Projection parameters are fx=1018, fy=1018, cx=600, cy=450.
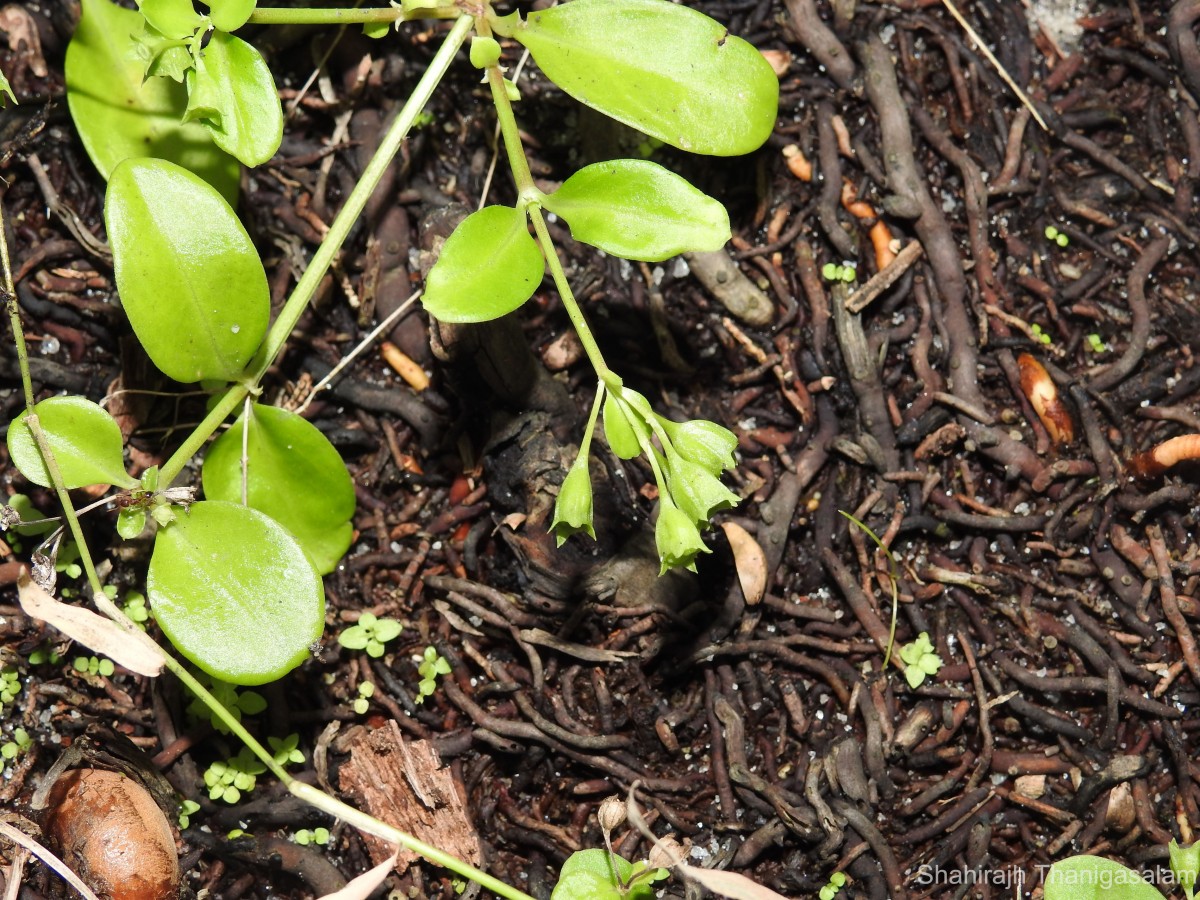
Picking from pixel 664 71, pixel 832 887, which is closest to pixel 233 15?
pixel 664 71

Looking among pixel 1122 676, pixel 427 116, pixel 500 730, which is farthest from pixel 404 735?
pixel 1122 676

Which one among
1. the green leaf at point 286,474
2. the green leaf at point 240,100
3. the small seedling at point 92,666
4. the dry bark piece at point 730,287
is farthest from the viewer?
the dry bark piece at point 730,287

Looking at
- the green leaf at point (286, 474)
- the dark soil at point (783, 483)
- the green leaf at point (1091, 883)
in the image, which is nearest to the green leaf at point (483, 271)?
the dark soil at point (783, 483)

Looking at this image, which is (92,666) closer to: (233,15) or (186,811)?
(186,811)

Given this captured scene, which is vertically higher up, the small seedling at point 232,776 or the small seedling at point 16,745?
the small seedling at point 16,745

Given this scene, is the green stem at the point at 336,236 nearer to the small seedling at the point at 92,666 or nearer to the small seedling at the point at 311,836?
the small seedling at the point at 92,666

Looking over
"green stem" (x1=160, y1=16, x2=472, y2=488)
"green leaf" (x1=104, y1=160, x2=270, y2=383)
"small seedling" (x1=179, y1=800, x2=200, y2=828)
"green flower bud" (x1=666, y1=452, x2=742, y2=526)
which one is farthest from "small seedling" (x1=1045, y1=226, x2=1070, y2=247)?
"small seedling" (x1=179, y1=800, x2=200, y2=828)

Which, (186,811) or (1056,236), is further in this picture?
(1056,236)

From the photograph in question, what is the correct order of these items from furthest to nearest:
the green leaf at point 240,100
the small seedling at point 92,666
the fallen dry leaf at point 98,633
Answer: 1. the small seedling at point 92,666
2. the green leaf at point 240,100
3. the fallen dry leaf at point 98,633
